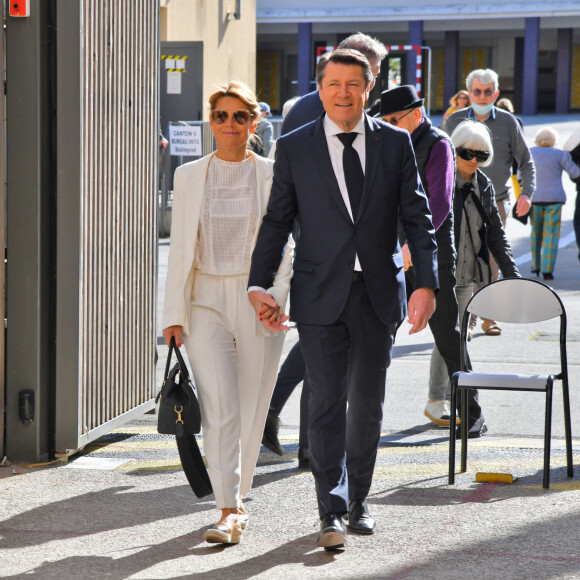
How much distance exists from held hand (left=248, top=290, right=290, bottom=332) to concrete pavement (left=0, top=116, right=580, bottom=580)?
0.87 m

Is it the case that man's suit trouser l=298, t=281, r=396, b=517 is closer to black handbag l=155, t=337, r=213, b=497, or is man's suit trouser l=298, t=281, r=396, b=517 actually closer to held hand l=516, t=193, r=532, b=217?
black handbag l=155, t=337, r=213, b=497

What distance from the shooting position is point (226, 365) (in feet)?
15.1

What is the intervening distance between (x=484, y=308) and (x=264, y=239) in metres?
1.75

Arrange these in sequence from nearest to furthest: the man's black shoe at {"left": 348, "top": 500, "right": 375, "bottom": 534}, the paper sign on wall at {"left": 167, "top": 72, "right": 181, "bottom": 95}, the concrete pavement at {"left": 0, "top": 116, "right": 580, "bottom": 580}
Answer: the concrete pavement at {"left": 0, "top": 116, "right": 580, "bottom": 580} < the man's black shoe at {"left": 348, "top": 500, "right": 375, "bottom": 534} < the paper sign on wall at {"left": 167, "top": 72, "right": 181, "bottom": 95}

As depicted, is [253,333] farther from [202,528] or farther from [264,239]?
[202,528]

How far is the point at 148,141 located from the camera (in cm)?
648

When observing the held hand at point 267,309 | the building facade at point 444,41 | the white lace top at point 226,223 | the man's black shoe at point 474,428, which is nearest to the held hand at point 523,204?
the man's black shoe at point 474,428

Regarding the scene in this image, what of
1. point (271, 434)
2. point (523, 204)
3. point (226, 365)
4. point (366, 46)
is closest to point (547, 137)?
point (523, 204)

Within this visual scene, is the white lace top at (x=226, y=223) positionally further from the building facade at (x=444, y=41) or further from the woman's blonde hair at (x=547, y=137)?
the building facade at (x=444, y=41)

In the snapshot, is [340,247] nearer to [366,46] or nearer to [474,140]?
[366,46]

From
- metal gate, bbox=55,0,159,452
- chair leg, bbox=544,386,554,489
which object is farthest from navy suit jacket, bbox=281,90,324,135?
chair leg, bbox=544,386,554,489

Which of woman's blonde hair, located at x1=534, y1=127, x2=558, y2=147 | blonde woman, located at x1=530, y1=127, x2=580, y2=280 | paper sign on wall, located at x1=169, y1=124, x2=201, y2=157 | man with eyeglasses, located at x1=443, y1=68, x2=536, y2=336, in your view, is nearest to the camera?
man with eyeglasses, located at x1=443, y1=68, x2=536, y2=336

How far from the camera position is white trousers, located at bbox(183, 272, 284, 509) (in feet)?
15.0

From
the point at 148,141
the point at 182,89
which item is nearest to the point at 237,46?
the point at 182,89
